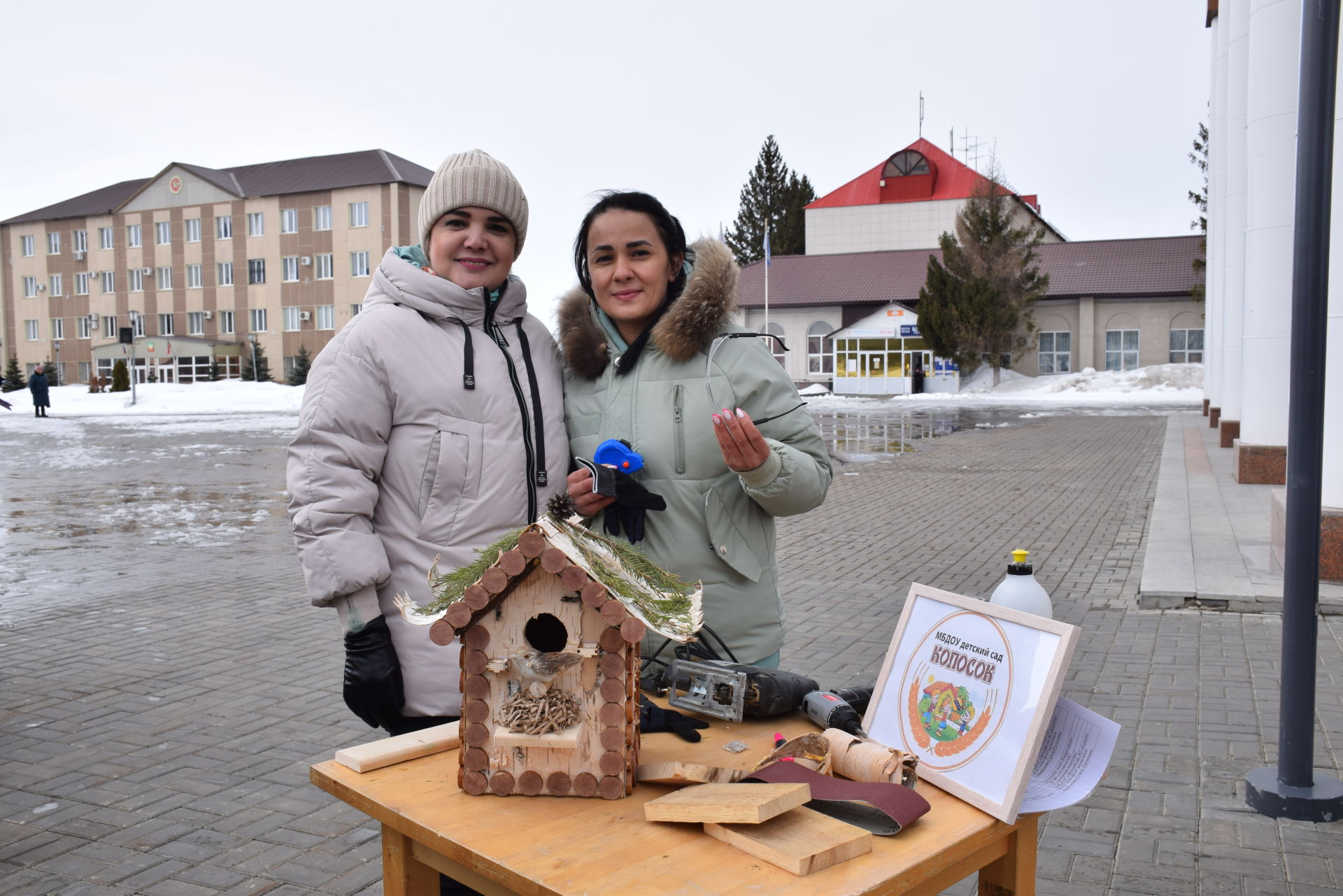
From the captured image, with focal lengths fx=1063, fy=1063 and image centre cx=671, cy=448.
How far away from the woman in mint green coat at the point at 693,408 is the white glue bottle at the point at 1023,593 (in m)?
0.51

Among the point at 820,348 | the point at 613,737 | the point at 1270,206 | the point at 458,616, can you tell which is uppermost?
the point at 1270,206

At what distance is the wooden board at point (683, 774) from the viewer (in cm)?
190

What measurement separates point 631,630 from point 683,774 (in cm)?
29

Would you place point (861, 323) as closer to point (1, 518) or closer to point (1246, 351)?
point (1246, 351)

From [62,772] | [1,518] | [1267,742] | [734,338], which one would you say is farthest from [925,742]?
[1,518]

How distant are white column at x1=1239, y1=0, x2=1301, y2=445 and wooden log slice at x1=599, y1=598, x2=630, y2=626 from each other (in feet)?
38.0

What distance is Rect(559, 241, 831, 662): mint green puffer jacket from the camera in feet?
8.26

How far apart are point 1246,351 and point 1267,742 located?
9.12m

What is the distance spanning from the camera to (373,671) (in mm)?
2412

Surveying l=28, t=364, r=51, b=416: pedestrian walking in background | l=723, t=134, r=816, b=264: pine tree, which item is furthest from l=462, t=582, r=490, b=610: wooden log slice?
l=723, t=134, r=816, b=264: pine tree

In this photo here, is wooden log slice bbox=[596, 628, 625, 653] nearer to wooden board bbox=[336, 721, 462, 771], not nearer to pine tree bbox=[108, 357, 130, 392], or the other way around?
wooden board bbox=[336, 721, 462, 771]

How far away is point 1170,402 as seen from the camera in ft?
121

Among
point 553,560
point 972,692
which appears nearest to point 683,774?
point 553,560

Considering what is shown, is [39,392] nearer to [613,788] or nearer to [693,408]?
[693,408]
